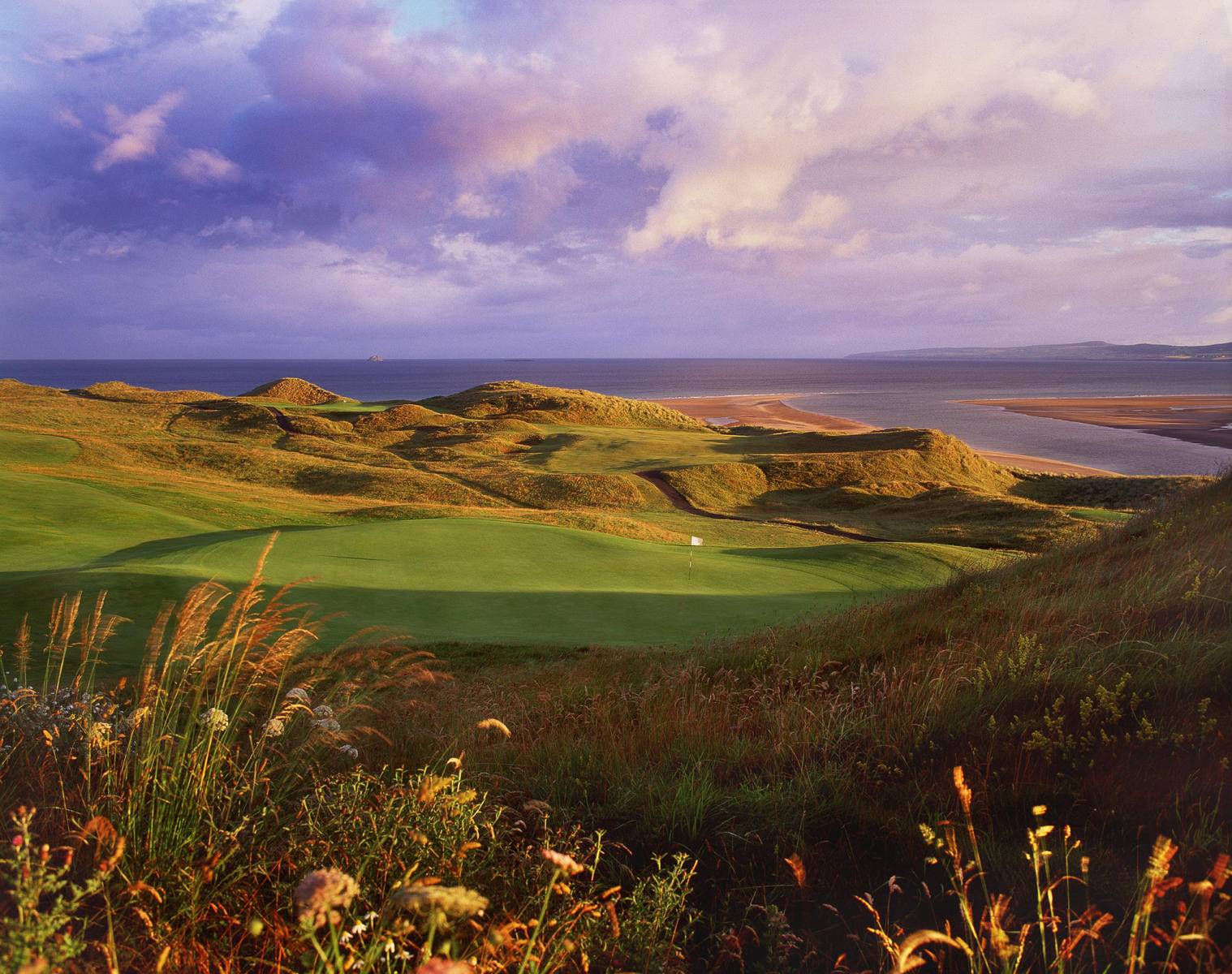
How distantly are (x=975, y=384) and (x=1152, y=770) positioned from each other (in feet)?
532

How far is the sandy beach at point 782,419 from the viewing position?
44250 millimetres

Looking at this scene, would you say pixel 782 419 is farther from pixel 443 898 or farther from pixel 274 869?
pixel 443 898

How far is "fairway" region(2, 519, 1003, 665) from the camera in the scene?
8.24m

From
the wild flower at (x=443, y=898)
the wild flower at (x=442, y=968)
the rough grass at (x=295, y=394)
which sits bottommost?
the wild flower at (x=442, y=968)

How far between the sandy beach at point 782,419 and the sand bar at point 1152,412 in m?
9.27

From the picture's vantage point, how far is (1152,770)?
279 cm

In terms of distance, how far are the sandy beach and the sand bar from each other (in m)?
9.27

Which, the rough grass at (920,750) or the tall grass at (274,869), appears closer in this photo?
the tall grass at (274,869)

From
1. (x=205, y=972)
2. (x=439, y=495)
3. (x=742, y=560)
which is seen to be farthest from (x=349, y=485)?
(x=205, y=972)

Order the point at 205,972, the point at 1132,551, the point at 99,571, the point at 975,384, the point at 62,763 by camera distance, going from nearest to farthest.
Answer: the point at 205,972, the point at 62,763, the point at 1132,551, the point at 99,571, the point at 975,384

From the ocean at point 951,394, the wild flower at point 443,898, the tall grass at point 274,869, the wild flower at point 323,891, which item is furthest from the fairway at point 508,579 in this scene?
the ocean at point 951,394

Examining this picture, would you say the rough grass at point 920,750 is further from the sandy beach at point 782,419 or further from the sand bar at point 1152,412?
the sand bar at point 1152,412

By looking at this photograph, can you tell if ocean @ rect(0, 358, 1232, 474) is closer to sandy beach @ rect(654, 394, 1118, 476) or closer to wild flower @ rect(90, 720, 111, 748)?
sandy beach @ rect(654, 394, 1118, 476)

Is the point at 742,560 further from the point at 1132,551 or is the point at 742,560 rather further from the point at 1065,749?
the point at 1065,749
